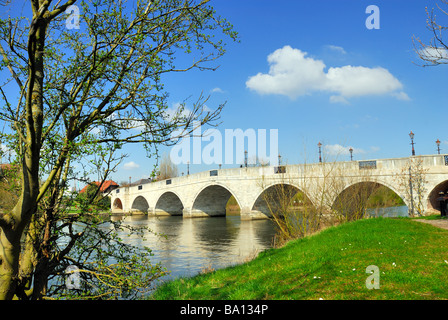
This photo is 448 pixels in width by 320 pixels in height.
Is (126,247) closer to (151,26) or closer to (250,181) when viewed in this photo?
(151,26)

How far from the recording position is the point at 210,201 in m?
43.6

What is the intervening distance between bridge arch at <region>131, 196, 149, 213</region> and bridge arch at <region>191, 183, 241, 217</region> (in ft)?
71.3

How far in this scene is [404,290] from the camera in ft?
15.5

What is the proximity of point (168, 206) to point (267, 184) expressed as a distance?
27.3m

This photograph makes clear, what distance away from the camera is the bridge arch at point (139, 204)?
206ft

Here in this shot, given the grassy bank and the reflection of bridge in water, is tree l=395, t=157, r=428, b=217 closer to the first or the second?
the reflection of bridge in water

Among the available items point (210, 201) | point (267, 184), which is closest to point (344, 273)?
point (267, 184)

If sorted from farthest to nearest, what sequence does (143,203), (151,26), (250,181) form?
(143,203) → (250,181) → (151,26)

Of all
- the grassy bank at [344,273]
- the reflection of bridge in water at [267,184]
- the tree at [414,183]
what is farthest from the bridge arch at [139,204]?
the grassy bank at [344,273]

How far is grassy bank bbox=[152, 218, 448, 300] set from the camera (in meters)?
4.89

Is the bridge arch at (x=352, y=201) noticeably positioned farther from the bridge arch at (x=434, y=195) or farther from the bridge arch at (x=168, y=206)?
the bridge arch at (x=168, y=206)

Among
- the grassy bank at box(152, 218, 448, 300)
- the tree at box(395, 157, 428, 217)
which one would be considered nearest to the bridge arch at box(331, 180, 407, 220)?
the grassy bank at box(152, 218, 448, 300)

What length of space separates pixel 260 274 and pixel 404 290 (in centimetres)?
286
